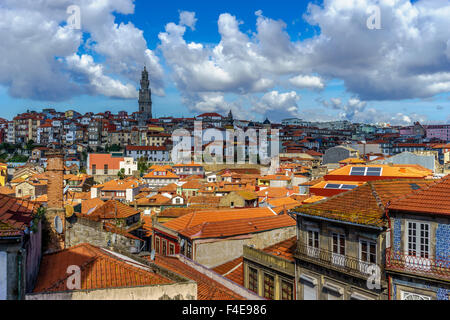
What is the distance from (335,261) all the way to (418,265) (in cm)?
289

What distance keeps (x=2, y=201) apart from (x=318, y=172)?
5881 cm

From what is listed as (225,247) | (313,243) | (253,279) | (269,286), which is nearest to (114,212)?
(225,247)

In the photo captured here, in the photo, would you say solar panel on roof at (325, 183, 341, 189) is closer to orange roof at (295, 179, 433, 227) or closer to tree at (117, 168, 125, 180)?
orange roof at (295, 179, 433, 227)

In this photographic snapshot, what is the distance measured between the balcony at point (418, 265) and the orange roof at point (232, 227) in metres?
9.00

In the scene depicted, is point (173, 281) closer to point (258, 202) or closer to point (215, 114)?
point (258, 202)

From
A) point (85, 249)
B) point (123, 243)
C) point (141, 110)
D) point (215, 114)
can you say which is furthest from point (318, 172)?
point (141, 110)

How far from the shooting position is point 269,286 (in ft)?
54.3

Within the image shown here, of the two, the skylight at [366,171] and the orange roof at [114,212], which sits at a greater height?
the skylight at [366,171]

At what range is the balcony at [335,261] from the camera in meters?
12.8

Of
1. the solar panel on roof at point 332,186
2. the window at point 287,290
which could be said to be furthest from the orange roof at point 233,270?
the solar panel on roof at point 332,186

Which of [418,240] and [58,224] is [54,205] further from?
[418,240]

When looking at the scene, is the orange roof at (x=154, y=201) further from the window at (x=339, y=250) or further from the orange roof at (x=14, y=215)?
the orange roof at (x=14, y=215)

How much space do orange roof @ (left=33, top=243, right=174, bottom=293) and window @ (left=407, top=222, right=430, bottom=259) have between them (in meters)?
7.69
